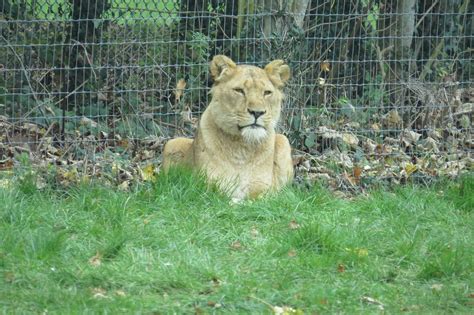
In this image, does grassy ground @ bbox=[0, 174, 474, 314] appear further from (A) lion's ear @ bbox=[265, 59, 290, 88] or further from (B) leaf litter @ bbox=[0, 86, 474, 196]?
(A) lion's ear @ bbox=[265, 59, 290, 88]

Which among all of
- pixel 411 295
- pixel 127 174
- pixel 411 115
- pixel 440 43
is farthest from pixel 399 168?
pixel 411 295

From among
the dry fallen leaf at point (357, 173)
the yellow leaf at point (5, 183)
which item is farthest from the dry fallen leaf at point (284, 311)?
the dry fallen leaf at point (357, 173)

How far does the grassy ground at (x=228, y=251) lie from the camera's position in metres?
6.90

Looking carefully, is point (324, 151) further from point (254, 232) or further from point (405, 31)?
point (254, 232)

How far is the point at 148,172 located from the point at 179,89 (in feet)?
2.79

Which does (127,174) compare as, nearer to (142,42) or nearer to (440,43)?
(142,42)

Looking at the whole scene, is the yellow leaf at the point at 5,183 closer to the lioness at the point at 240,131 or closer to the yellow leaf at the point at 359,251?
the lioness at the point at 240,131

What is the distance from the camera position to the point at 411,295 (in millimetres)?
7168

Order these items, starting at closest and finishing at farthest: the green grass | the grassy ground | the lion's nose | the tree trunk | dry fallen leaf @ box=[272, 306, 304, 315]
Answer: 1. dry fallen leaf @ box=[272, 306, 304, 315]
2. the grassy ground
3. the lion's nose
4. the green grass
5. the tree trunk

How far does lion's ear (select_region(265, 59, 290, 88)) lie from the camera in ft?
31.4

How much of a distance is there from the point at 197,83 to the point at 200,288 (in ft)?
12.4

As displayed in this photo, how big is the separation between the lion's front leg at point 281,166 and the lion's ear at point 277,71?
583 millimetres

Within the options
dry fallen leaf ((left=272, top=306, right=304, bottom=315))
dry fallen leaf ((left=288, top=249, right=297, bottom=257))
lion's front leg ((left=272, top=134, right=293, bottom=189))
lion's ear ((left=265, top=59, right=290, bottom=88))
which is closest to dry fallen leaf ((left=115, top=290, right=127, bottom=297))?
dry fallen leaf ((left=272, top=306, right=304, bottom=315))

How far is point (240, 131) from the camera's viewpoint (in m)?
9.34
